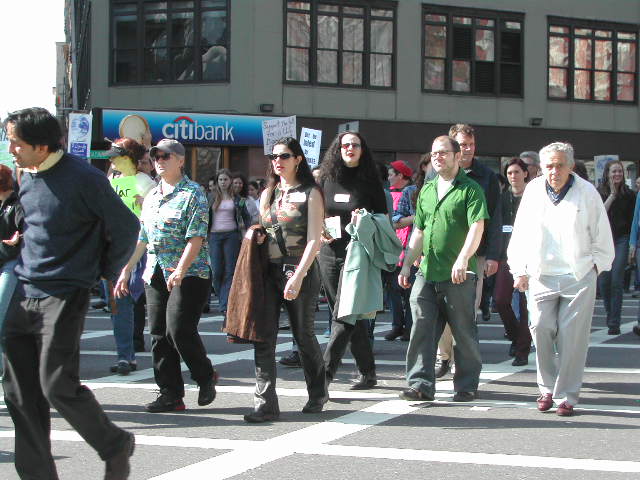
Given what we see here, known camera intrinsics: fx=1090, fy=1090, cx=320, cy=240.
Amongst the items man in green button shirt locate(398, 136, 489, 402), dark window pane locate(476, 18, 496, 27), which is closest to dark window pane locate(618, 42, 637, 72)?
dark window pane locate(476, 18, 496, 27)

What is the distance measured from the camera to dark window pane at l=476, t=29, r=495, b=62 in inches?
1261

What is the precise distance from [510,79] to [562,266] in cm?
2577

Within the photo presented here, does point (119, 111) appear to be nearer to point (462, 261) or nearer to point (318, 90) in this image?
point (318, 90)

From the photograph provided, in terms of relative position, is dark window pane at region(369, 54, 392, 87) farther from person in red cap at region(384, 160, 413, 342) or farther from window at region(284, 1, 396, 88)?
person in red cap at region(384, 160, 413, 342)

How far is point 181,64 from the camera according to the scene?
29469 millimetres

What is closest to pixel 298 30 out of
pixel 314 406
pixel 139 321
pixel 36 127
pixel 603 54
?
pixel 603 54

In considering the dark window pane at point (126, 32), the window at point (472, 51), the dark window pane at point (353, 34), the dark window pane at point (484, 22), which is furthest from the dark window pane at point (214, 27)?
the dark window pane at point (484, 22)

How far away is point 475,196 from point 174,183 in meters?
2.22

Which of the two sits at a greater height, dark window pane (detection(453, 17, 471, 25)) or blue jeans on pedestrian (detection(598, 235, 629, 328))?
dark window pane (detection(453, 17, 471, 25))

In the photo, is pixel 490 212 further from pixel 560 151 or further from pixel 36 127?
pixel 36 127

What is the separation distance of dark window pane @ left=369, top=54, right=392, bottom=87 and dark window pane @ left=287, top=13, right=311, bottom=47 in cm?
202

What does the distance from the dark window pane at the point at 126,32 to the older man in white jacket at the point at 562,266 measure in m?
23.5

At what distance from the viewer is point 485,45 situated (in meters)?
32.2

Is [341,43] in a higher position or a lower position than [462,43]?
lower
